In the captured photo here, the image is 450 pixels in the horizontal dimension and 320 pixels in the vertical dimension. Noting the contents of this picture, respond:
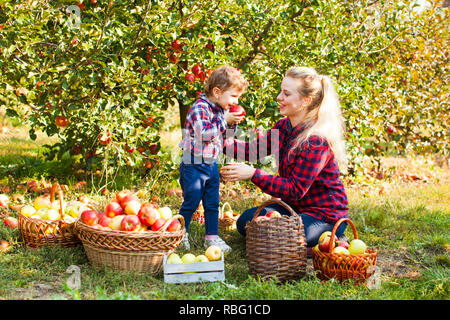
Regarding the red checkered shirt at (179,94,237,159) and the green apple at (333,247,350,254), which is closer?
the green apple at (333,247,350,254)

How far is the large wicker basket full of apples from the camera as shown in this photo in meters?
2.76

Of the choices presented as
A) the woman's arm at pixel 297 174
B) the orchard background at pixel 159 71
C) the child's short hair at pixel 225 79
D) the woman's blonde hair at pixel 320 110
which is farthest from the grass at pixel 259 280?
the child's short hair at pixel 225 79

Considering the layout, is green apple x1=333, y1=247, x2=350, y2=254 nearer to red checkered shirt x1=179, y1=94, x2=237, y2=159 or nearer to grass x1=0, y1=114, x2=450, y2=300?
grass x1=0, y1=114, x2=450, y2=300

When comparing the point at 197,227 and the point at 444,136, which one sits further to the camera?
the point at 444,136

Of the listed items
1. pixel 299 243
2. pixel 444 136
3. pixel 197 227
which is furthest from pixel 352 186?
pixel 299 243

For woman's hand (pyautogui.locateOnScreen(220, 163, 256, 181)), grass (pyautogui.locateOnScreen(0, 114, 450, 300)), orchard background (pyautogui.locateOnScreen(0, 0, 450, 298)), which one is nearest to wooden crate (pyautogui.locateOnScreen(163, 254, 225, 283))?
grass (pyautogui.locateOnScreen(0, 114, 450, 300))

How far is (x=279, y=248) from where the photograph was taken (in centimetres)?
274

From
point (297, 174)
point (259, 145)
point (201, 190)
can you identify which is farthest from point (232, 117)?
point (297, 174)

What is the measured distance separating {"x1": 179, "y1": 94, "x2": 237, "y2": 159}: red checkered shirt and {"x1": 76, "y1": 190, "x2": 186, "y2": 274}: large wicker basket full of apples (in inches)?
23.3

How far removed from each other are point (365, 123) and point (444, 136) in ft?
6.40

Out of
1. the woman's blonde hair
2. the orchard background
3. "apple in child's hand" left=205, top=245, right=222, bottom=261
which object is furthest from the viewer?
the orchard background

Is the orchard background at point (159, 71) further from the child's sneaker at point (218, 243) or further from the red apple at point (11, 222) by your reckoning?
the red apple at point (11, 222)

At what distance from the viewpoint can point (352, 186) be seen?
213 inches
